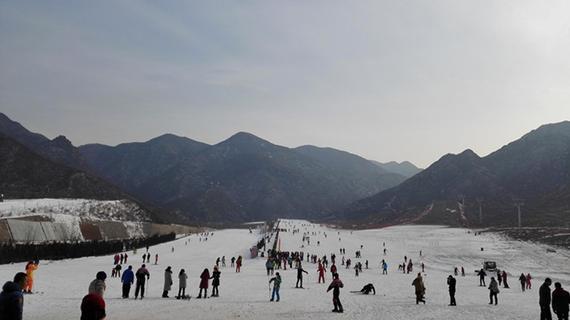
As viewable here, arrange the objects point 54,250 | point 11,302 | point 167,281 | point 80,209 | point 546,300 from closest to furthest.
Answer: point 11,302 < point 546,300 < point 167,281 < point 54,250 < point 80,209

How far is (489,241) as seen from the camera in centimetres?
8400

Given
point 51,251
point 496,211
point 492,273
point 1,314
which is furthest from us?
point 496,211

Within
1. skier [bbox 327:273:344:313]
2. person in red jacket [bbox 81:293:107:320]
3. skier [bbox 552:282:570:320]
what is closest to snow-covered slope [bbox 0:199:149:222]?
skier [bbox 327:273:344:313]

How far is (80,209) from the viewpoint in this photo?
A: 105 metres

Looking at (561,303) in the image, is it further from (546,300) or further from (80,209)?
(80,209)

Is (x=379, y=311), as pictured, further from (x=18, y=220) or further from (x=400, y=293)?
(x=18, y=220)

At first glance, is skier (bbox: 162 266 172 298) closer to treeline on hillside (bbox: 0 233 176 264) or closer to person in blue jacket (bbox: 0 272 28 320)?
person in blue jacket (bbox: 0 272 28 320)

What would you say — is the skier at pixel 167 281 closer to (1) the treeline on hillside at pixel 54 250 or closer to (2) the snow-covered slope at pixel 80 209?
(1) the treeline on hillside at pixel 54 250

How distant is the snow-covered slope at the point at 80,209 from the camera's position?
9138cm

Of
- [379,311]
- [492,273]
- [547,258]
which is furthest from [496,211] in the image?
[379,311]

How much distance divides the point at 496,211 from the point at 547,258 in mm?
Result: 106254

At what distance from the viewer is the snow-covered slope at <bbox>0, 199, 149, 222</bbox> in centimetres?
9138

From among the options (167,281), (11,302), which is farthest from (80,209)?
(11,302)

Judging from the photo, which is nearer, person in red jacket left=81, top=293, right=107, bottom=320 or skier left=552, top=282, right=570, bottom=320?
person in red jacket left=81, top=293, right=107, bottom=320
